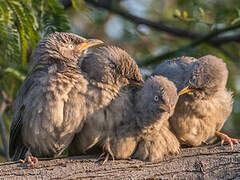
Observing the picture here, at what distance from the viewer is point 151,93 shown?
16.3ft

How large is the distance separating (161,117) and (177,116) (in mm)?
382

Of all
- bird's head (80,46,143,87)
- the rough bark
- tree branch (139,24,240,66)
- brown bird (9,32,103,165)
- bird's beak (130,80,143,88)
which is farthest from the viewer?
tree branch (139,24,240,66)

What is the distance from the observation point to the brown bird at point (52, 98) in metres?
4.75

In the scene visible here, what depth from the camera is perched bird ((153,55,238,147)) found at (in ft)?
17.1

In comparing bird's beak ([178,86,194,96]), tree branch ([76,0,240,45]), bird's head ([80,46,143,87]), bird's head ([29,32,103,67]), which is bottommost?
bird's beak ([178,86,194,96])

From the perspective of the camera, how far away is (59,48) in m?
5.11

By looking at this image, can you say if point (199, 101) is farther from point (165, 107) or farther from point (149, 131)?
point (149, 131)

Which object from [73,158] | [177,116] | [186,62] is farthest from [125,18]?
[73,158]

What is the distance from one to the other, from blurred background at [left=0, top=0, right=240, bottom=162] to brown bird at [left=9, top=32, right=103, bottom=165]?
0.78 feet

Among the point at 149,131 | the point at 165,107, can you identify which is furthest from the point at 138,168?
the point at 165,107

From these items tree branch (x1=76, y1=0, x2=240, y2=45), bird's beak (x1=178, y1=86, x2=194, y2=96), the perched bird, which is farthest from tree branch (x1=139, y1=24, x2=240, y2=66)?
bird's beak (x1=178, y1=86, x2=194, y2=96)

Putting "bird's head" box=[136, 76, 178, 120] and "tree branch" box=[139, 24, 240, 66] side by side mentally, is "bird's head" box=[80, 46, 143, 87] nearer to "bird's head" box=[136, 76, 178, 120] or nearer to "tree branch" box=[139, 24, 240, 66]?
"bird's head" box=[136, 76, 178, 120]

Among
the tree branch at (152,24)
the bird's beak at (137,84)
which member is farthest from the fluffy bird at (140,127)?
the tree branch at (152,24)

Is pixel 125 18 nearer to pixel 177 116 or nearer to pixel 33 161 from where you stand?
pixel 177 116
